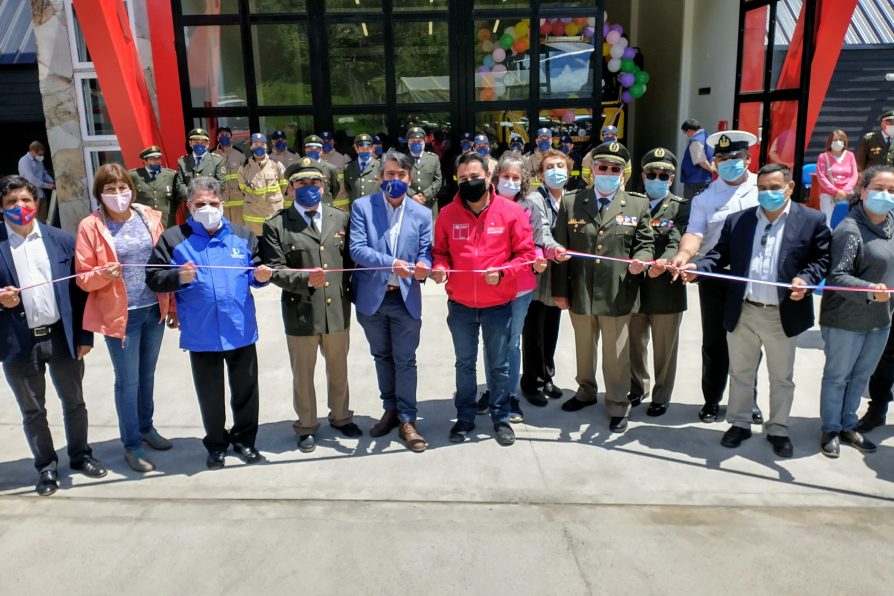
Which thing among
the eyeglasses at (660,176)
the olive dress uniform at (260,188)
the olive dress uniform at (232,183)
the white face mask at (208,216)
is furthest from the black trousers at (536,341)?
the olive dress uniform at (232,183)

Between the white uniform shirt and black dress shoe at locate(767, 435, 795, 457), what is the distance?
132 centimetres

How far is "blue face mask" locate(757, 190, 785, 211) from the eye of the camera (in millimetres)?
4340

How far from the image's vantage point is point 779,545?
3.50m

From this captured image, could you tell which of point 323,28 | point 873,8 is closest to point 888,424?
point 323,28

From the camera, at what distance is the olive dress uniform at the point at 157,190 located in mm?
8859

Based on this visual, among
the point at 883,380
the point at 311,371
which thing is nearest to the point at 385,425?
the point at 311,371

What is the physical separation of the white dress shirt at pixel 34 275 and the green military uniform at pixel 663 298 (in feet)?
12.4

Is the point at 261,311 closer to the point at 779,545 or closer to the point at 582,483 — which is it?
the point at 582,483

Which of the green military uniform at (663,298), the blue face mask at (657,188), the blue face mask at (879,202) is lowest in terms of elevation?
the green military uniform at (663,298)

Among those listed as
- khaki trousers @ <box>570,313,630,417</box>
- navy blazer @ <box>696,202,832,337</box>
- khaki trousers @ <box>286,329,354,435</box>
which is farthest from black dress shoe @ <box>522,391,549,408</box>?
navy blazer @ <box>696,202,832,337</box>

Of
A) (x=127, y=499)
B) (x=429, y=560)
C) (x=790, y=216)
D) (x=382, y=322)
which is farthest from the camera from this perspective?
(x=382, y=322)

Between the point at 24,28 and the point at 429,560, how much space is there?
55.8 ft

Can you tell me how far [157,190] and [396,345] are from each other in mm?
5602

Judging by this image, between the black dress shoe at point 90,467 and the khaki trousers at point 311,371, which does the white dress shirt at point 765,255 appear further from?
the black dress shoe at point 90,467
